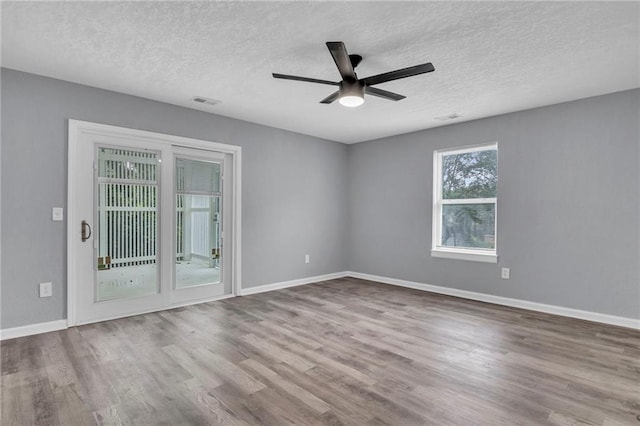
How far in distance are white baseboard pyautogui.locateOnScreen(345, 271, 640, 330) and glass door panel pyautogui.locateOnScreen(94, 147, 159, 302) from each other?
381 cm

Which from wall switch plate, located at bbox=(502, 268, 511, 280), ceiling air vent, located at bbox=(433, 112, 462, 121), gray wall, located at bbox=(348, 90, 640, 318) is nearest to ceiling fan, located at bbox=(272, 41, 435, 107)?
ceiling air vent, located at bbox=(433, 112, 462, 121)

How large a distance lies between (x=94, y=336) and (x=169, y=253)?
124 centimetres

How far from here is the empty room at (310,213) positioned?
89.4 inches

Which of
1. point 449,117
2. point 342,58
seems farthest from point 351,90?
point 449,117

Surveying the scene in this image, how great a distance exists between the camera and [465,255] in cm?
493

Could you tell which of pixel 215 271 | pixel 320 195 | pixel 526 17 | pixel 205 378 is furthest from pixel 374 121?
pixel 205 378

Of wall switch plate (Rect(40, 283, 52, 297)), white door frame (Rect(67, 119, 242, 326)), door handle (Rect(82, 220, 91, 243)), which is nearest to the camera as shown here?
wall switch plate (Rect(40, 283, 52, 297))

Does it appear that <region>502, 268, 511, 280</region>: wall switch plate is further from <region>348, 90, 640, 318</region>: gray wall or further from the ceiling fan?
the ceiling fan

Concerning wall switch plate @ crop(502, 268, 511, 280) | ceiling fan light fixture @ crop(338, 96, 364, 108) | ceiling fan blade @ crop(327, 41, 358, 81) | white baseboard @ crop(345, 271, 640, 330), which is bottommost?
white baseboard @ crop(345, 271, 640, 330)

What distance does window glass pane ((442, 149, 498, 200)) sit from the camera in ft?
15.8

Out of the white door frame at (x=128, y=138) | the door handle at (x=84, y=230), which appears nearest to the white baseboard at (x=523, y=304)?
the white door frame at (x=128, y=138)

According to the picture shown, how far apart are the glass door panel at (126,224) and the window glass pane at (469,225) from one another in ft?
13.8

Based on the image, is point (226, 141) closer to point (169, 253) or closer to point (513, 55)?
point (169, 253)

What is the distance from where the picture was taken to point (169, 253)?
14.0 feet
